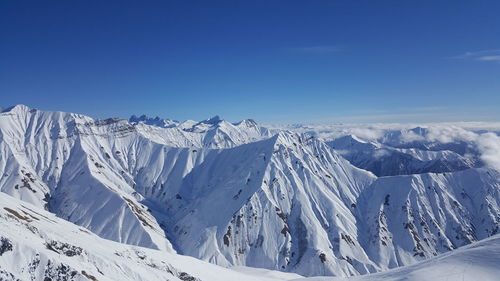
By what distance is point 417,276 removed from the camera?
6588 centimetres

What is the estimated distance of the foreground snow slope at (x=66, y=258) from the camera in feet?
207

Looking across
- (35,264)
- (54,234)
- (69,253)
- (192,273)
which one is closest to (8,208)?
(54,234)

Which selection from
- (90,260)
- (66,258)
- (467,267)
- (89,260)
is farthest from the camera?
(90,260)

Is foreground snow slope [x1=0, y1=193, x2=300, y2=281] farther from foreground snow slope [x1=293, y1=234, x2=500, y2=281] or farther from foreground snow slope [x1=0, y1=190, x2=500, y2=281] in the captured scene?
foreground snow slope [x1=293, y1=234, x2=500, y2=281]

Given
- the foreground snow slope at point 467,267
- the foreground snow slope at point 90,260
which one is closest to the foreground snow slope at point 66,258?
the foreground snow slope at point 90,260

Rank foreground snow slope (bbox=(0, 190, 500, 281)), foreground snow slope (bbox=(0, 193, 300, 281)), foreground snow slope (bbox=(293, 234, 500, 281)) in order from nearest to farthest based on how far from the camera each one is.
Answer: foreground snow slope (bbox=(293, 234, 500, 281)), foreground snow slope (bbox=(0, 190, 500, 281)), foreground snow slope (bbox=(0, 193, 300, 281))

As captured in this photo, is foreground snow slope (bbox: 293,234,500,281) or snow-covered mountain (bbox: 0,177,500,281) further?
snow-covered mountain (bbox: 0,177,500,281)

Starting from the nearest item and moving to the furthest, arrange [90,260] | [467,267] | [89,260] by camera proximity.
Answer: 1. [467,267]
2. [89,260]
3. [90,260]

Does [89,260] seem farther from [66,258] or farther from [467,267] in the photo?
[467,267]

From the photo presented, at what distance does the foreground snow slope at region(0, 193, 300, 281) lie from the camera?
207 ft

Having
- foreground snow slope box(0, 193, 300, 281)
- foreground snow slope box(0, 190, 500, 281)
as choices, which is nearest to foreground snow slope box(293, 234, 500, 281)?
foreground snow slope box(0, 190, 500, 281)

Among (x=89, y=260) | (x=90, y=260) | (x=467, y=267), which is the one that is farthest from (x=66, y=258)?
(x=467, y=267)

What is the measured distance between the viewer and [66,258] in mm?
70688

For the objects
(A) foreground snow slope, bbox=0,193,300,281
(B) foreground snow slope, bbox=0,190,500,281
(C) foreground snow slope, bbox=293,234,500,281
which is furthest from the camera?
(A) foreground snow slope, bbox=0,193,300,281
